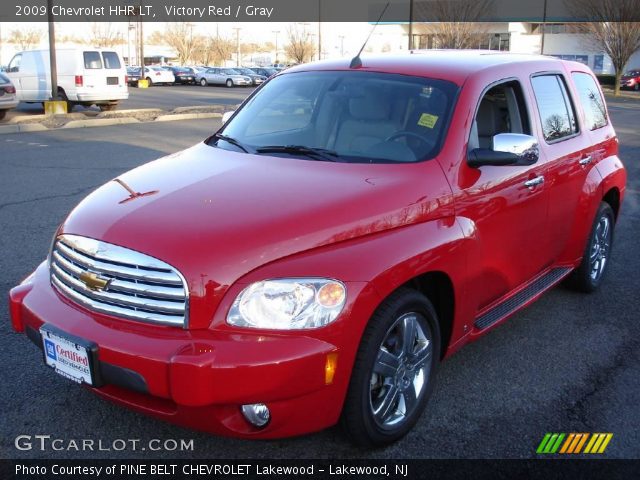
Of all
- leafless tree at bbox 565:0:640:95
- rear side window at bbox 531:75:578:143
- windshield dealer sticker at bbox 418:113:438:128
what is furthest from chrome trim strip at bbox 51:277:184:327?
leafless tree at bbox 565:0:640:95

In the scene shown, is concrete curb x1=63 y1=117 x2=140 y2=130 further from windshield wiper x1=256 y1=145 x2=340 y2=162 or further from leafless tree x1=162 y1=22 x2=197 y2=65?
leafless tree x1=162 y1=22 x2=197 y2=65

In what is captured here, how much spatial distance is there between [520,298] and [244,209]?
2.15m

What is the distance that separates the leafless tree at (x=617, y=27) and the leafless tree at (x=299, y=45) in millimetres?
28129

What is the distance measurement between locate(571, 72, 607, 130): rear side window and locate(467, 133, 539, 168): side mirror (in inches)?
67.8

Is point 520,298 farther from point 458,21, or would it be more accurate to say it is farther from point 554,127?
point 458,21

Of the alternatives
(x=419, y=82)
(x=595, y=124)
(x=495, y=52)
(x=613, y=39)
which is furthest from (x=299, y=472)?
(x=613, y=39)

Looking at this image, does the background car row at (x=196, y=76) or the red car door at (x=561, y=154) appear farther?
the background car row at (x=196, y=76)

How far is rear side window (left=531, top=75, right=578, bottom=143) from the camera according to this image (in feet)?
14.7


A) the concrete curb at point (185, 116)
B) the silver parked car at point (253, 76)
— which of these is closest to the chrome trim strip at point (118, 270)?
the concrete curb at point (185, 116)

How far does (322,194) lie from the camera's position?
3123 millimetres

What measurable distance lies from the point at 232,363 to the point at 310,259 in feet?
1.79

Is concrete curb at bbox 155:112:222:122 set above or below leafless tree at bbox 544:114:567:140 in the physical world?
below

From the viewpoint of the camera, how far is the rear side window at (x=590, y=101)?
5172 millimetres

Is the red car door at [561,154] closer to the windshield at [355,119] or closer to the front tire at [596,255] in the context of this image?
the front tire at [596,255]
